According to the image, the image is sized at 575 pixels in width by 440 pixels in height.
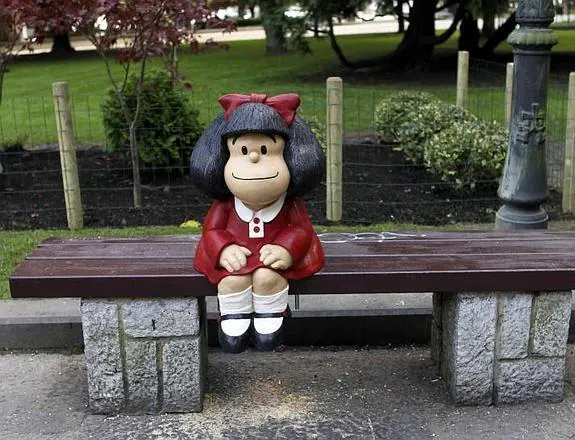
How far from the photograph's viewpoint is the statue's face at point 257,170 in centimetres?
348

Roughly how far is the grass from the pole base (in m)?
3.62

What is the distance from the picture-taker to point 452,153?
751 centimetres

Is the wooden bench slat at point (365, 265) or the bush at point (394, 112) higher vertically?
the wooden bench slat at point (365, 265)

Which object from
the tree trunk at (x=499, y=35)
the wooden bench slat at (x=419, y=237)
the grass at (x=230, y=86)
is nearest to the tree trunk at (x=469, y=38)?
the tree trunk at (x=499, y=35)

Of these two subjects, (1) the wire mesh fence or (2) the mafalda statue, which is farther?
(1) the wire mesh fence

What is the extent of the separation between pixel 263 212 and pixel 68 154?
3.58 meters

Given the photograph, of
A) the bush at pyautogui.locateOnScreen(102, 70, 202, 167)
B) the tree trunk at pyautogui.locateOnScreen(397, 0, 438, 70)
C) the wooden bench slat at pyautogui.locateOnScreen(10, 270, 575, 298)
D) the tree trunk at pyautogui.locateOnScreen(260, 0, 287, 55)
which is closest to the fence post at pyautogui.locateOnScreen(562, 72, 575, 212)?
the bush at pyautogui.locateOnScreen(102, 70, 202, 167)

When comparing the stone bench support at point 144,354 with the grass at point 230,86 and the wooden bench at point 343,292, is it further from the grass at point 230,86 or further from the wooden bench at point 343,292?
the grass at point 230,86

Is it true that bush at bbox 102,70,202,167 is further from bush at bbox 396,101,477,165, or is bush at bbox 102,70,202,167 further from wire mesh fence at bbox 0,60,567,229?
bush at bbox 396,101,477,165

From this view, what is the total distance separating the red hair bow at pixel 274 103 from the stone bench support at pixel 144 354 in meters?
0.92

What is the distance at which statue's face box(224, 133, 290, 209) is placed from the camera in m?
3.48

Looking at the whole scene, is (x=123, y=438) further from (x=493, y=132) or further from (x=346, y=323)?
(x=493, y=132)

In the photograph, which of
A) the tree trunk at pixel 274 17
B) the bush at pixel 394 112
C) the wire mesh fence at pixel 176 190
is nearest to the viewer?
the wire mesh fence at pixel 176 190

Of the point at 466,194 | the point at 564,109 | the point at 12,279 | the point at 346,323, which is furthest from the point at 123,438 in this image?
the point at 564,109
